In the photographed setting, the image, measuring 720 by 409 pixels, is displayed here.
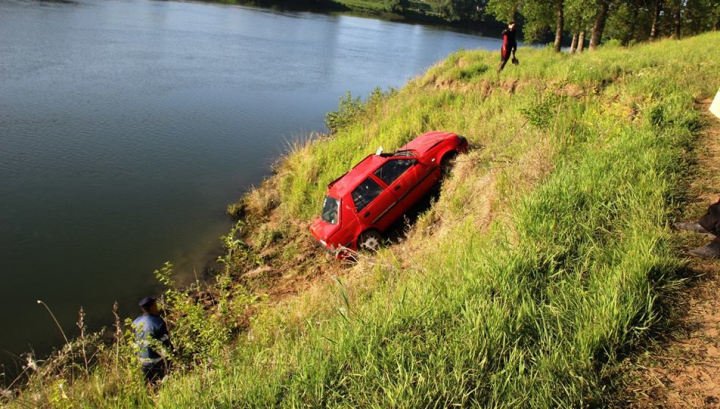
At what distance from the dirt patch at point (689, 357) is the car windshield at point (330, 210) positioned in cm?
620

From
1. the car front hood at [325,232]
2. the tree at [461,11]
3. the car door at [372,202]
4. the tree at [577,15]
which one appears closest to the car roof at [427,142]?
the car door at [372,202]

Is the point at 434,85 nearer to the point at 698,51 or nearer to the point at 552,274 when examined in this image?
the point at 698,51

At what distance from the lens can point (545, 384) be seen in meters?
3.07

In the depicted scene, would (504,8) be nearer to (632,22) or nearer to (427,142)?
(632,22)

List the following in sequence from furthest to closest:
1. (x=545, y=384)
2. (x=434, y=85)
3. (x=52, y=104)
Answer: (x=52, y=104)
(x=434, y=85)
(x=545, y=384)

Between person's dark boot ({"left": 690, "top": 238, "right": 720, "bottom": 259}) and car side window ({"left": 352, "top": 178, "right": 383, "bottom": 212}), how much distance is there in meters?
5.87

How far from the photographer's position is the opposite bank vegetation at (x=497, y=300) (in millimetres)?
3248

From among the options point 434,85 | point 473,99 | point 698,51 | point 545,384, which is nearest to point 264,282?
point 545,384

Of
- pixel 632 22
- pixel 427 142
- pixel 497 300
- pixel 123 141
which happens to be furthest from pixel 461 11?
pixel 497 300

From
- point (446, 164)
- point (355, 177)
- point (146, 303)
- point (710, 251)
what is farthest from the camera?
point (446, 164)

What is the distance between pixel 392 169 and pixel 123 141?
12.3m

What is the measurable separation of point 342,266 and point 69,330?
548 centimetres

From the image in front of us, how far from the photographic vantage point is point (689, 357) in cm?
330

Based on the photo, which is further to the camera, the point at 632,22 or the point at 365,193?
the point at 632,22
